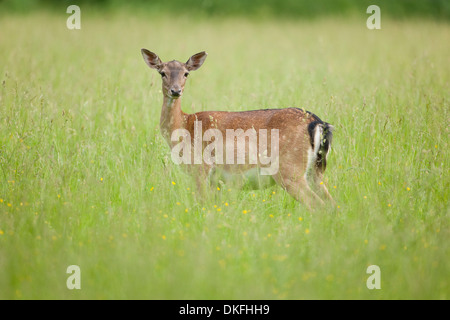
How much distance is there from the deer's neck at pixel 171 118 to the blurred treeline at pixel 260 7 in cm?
1413

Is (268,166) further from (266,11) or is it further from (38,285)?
(266,11)

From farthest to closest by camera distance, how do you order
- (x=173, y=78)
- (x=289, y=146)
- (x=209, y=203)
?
(x=173, y=78), (x=289, y=146), (x=209, y=203)

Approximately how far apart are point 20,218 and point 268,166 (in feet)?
7.29

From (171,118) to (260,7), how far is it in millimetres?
16878

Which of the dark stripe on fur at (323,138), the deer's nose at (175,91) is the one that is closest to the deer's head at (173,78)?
the deer's nose at (175,91)

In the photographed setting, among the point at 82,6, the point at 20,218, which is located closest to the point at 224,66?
the point at 20,218

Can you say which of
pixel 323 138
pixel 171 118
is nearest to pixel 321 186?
pixel 323 138

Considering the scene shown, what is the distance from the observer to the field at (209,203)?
11.4 feet

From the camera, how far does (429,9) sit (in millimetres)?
20531

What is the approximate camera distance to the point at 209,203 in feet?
15.7

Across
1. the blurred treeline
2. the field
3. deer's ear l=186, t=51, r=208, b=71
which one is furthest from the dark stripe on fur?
the blurred treeline

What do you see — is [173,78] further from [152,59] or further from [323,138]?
[323,138]

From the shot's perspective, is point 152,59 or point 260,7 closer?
point 152,59

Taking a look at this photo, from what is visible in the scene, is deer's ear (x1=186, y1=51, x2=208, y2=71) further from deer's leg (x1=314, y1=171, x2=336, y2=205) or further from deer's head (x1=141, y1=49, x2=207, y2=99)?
deer's leg (x1=314, y1=171, x2=336, y2=205)
